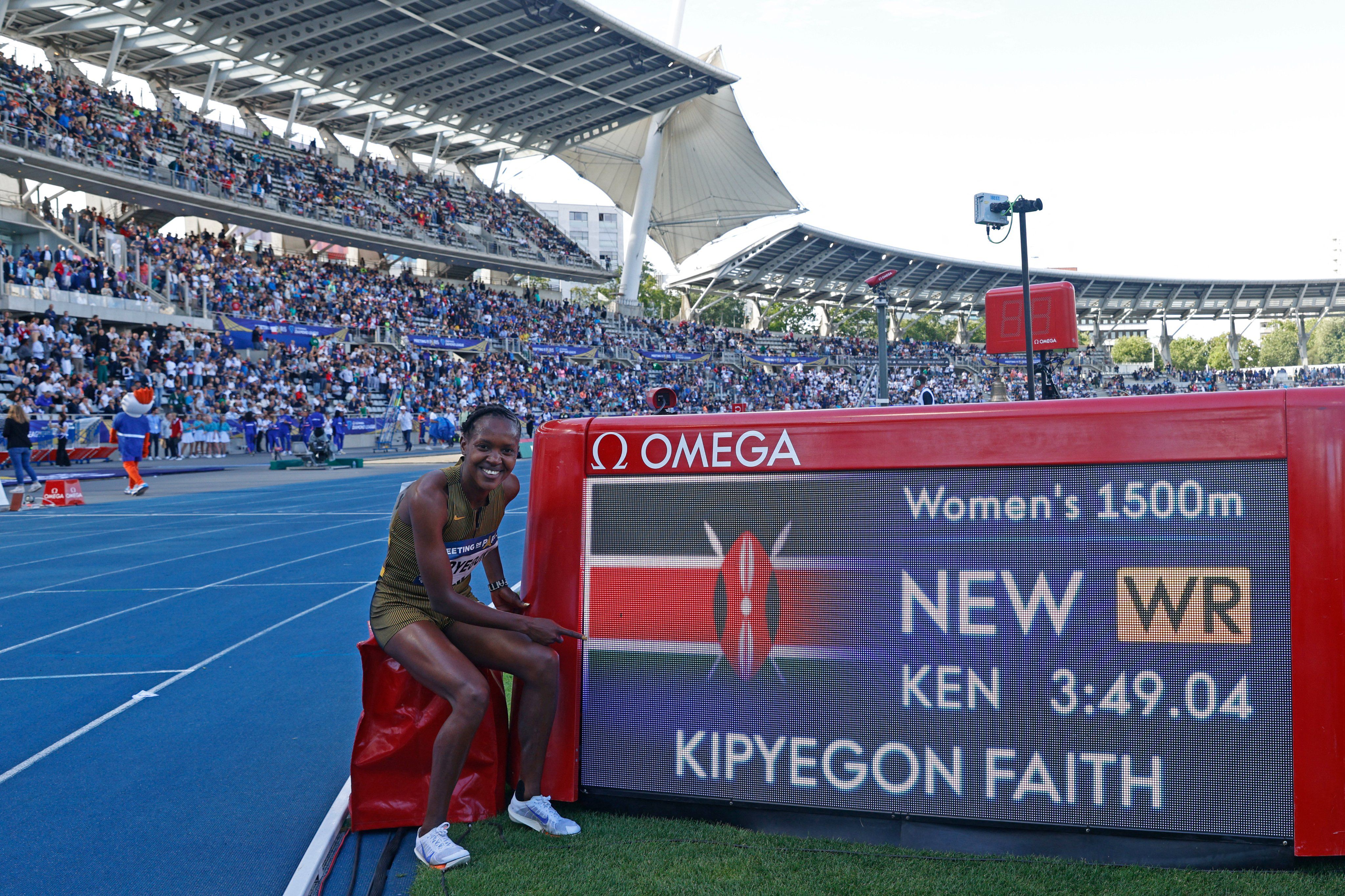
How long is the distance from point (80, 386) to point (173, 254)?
9.97m

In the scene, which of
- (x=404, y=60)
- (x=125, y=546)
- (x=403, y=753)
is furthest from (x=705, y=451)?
(x=404, y=60)

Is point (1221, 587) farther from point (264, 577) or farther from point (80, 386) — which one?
point (80, 386)

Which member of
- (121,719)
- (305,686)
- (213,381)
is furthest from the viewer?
(213,381)

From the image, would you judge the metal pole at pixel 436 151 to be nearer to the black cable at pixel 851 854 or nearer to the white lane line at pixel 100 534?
the white lane line at pixel 100 534

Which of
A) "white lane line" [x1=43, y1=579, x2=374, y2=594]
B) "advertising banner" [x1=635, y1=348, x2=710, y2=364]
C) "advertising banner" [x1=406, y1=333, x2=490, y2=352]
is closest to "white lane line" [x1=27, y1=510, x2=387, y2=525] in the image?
"white lane line" [x1=43, y1=579, x2=374, y2=594]

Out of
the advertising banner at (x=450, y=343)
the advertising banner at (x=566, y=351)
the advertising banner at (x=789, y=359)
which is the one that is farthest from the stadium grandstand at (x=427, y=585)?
the advertising banner at (x=789, y=359)

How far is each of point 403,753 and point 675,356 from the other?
4778 centimetres

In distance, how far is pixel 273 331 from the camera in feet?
103

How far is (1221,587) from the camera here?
2639 mm

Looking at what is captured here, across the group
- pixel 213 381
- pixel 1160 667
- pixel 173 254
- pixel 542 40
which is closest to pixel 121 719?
pixel 1160 667

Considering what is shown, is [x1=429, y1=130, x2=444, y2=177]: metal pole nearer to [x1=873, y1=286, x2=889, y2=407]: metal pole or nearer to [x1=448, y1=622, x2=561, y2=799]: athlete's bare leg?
[x1=873, y1=286, x2=889, y2=407]: metal pole

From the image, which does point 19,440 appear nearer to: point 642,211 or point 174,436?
point 174,436

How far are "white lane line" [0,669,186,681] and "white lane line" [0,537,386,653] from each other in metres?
0.79

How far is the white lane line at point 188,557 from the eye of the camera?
8.09 meters
